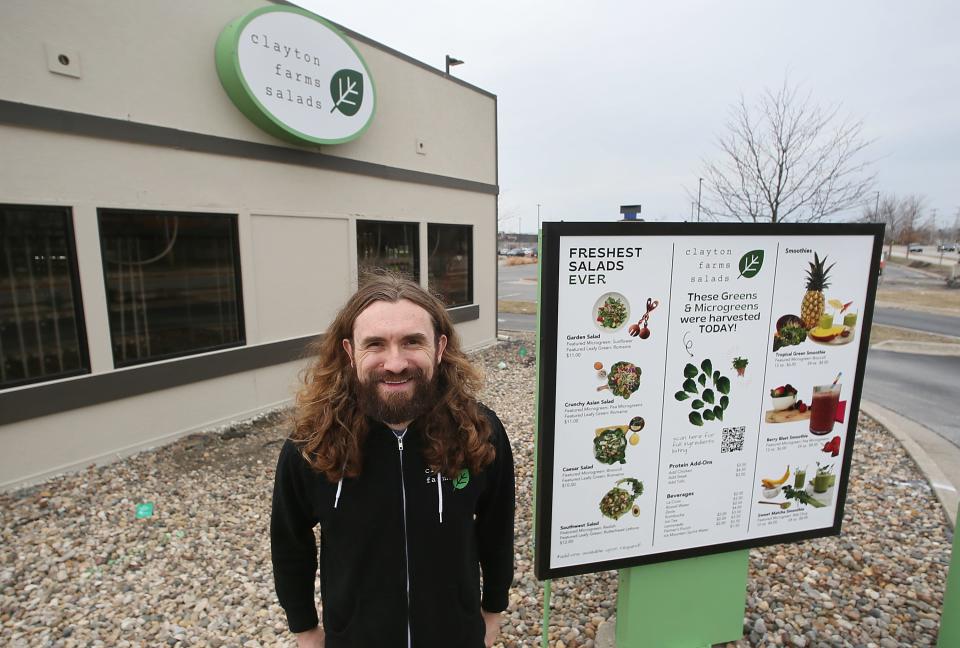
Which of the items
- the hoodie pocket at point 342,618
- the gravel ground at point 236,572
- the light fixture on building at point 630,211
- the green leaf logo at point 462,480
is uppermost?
the light fixture on building at point 630,211

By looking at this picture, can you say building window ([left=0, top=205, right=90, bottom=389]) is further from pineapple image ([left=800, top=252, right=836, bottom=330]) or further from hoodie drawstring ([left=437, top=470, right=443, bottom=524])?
pineapple image ([left=800, top=252, right=836, bottom=330])

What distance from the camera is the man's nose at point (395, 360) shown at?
1.74m

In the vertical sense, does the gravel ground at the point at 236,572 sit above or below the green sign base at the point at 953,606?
below

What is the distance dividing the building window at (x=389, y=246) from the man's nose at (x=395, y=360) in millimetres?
6247

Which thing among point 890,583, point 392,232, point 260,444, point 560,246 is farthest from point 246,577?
point 392,232

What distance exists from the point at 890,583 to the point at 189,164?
23.7ft

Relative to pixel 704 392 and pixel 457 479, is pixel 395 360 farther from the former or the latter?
pixel 704 392

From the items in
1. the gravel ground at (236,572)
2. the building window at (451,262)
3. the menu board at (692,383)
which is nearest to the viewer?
the menu board at (692,383)

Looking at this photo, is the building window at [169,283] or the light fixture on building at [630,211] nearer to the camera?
the light fixture on building at [630,211]

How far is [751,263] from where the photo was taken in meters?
2.37

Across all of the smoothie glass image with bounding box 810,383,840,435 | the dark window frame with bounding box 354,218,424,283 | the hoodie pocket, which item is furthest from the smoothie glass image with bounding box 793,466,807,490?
the dark window frame with bounding box 354,218,424,283

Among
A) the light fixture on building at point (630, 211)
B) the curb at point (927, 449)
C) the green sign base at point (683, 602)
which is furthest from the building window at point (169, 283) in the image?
the curb at point (927, 449)

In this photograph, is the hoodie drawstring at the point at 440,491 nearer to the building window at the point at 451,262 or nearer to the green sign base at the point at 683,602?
the green sign base at the point at 683,602

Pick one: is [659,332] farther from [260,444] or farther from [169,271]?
[169,271]
